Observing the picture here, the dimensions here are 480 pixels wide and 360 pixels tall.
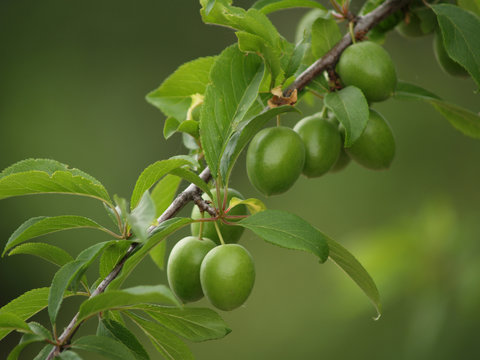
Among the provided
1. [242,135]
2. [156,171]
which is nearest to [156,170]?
[156,171]

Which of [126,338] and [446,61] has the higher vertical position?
[446,61]

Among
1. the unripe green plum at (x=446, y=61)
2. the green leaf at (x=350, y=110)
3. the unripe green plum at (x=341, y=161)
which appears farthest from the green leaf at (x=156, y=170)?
the unripe green plum at (x=446, y=61)

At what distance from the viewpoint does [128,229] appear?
0.67 meters

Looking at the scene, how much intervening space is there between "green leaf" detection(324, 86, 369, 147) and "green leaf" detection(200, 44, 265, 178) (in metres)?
0.11

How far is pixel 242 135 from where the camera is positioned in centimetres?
65

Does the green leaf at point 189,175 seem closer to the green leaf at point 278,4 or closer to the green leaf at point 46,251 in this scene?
the green leaf at point 46,251

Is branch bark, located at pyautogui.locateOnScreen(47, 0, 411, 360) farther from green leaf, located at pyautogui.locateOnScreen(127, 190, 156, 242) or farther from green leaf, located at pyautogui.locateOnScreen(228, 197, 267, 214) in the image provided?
green leaf, located at pyautogui.locateOnScreen(127, 190, 156, 242)

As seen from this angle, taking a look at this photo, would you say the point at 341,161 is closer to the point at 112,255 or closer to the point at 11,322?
the point at 112,255

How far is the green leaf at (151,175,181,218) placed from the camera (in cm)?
83

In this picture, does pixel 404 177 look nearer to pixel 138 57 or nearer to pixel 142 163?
pixel 142 163

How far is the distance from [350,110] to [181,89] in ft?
0.93

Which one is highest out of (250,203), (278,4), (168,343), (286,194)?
(278,4)

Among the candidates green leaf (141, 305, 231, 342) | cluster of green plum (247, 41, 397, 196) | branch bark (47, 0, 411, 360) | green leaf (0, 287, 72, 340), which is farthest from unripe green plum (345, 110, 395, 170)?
green leaf (0, 287, 72, 340)

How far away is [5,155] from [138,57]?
2.94ft
